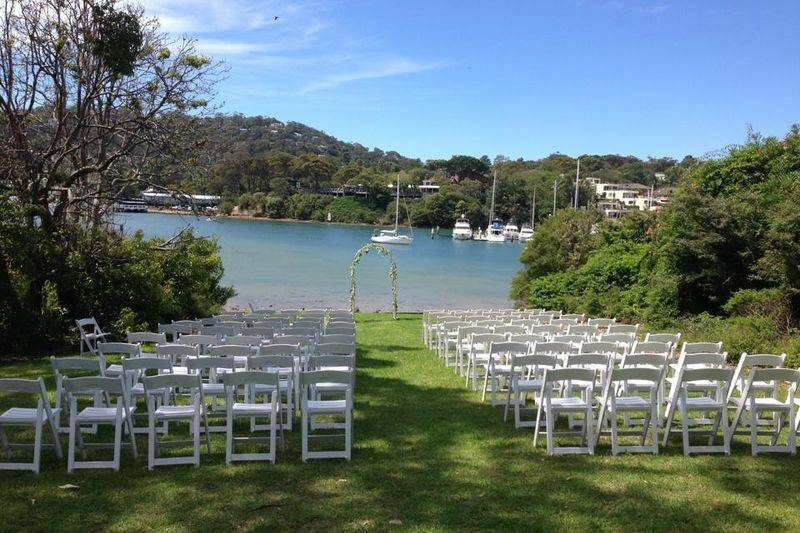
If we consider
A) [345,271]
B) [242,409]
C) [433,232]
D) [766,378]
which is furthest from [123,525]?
[433,232]

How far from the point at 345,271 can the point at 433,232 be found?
51733 mm

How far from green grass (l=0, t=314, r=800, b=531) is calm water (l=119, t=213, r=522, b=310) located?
10.9 meters

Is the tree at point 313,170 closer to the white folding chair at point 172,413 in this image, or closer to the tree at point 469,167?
the tree at point 469,167

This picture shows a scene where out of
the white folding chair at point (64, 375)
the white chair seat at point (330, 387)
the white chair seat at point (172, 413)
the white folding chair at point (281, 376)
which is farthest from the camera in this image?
the white chair seat at point (330, 387)

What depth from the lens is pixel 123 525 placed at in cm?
434

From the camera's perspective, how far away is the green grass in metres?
4.41

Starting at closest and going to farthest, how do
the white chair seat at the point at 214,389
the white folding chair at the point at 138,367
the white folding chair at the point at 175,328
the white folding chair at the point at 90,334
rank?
the white folding chair at the point at 138,367, the white chair seat at the point at 214,389, the white folding chair at the point at 175,328, the white folding chair at the point at 90,334

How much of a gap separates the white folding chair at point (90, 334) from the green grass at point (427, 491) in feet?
16.8

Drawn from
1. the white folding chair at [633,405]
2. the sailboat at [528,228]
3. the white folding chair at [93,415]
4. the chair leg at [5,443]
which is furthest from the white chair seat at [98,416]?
the sailboat at [528,228]

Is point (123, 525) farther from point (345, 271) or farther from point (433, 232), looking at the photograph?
point (433, 232)

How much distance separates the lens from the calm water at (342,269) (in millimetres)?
34069

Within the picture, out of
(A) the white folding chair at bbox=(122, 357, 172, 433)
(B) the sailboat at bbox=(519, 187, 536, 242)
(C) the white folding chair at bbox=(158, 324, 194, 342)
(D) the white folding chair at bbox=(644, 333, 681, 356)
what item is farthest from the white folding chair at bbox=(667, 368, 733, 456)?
(B) the sailboat at bbox=(519, 187, 536, 242)

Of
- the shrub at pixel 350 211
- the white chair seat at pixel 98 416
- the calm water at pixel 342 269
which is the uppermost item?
the shrub at pixel 350 211

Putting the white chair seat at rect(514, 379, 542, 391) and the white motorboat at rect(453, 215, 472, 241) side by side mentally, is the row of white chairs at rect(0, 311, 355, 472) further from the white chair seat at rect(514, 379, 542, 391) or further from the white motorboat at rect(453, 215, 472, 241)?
the white motorboat at rect(453, 215, 472, 241)
